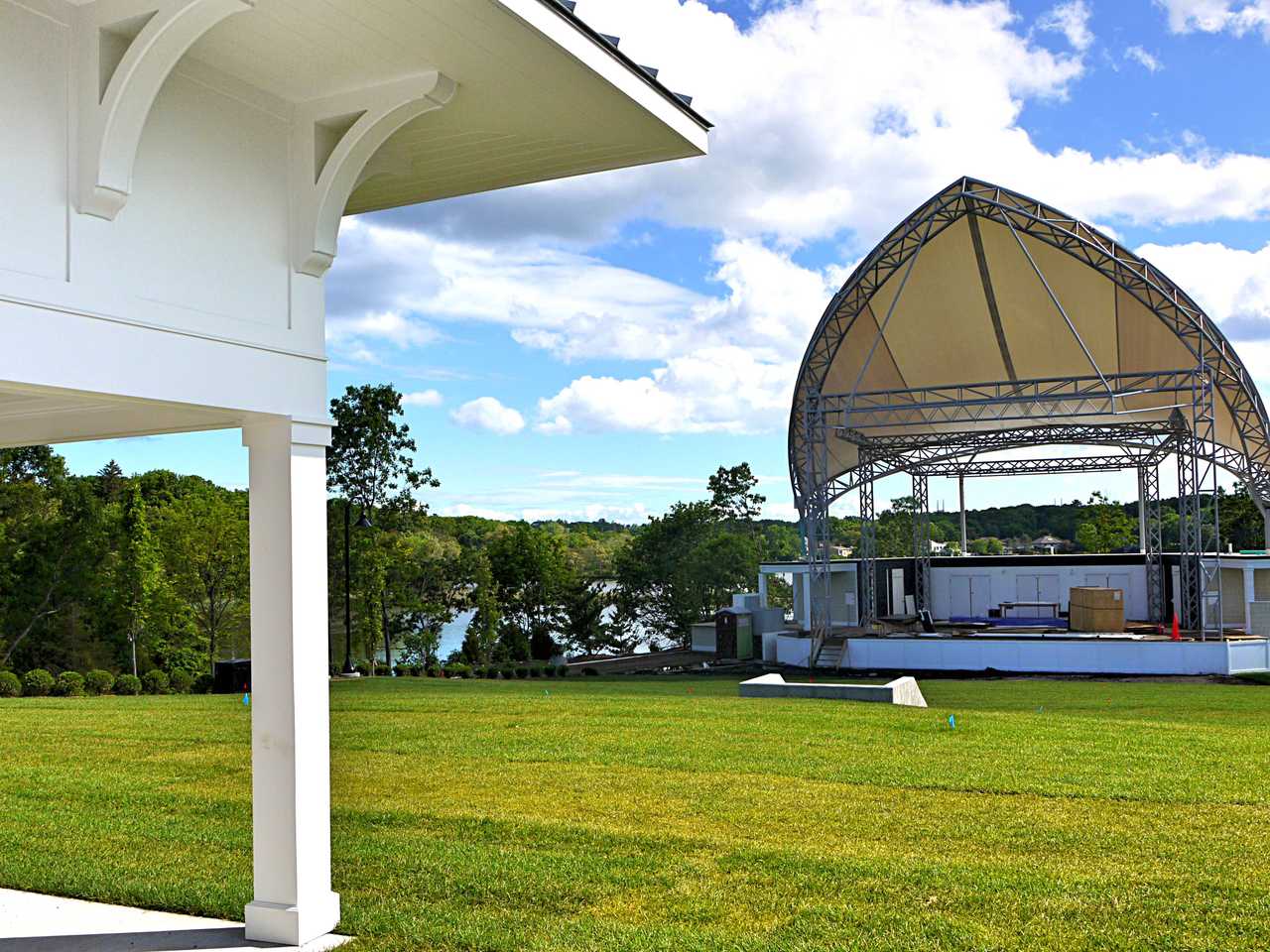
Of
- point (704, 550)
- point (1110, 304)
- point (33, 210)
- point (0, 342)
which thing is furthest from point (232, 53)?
point (704, 550)

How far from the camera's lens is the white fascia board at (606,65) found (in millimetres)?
4961

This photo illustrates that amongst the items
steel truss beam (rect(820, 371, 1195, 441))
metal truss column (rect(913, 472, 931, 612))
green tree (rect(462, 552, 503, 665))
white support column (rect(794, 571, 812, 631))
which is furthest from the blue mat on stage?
green tree (rect(462, 552, 503, 665))

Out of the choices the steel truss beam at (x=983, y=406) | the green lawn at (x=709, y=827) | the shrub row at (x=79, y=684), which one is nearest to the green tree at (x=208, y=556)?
the shrub row at (x=79, y=684)

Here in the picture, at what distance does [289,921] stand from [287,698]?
1.16 m

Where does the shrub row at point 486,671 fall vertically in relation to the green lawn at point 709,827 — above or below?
below

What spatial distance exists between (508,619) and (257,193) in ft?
158

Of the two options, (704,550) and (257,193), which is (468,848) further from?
(704,550)

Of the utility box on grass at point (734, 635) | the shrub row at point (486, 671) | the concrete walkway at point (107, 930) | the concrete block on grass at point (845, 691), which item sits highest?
the concrete walkway at point (107, 930)

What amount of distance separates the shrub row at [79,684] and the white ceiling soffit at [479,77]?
67.7 feet

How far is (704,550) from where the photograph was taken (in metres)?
51.2

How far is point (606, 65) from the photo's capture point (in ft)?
18.2

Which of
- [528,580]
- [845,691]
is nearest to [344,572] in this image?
[528,580]

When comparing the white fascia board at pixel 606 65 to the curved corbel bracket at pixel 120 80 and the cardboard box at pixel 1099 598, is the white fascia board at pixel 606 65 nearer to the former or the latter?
the curved corbel bracket at pixel 120 80

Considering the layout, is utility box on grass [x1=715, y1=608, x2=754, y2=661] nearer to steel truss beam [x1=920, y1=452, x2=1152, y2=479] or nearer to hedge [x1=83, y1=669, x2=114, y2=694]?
steel truss beam [x1=920, y1=452, x2=1152, y2=479]
